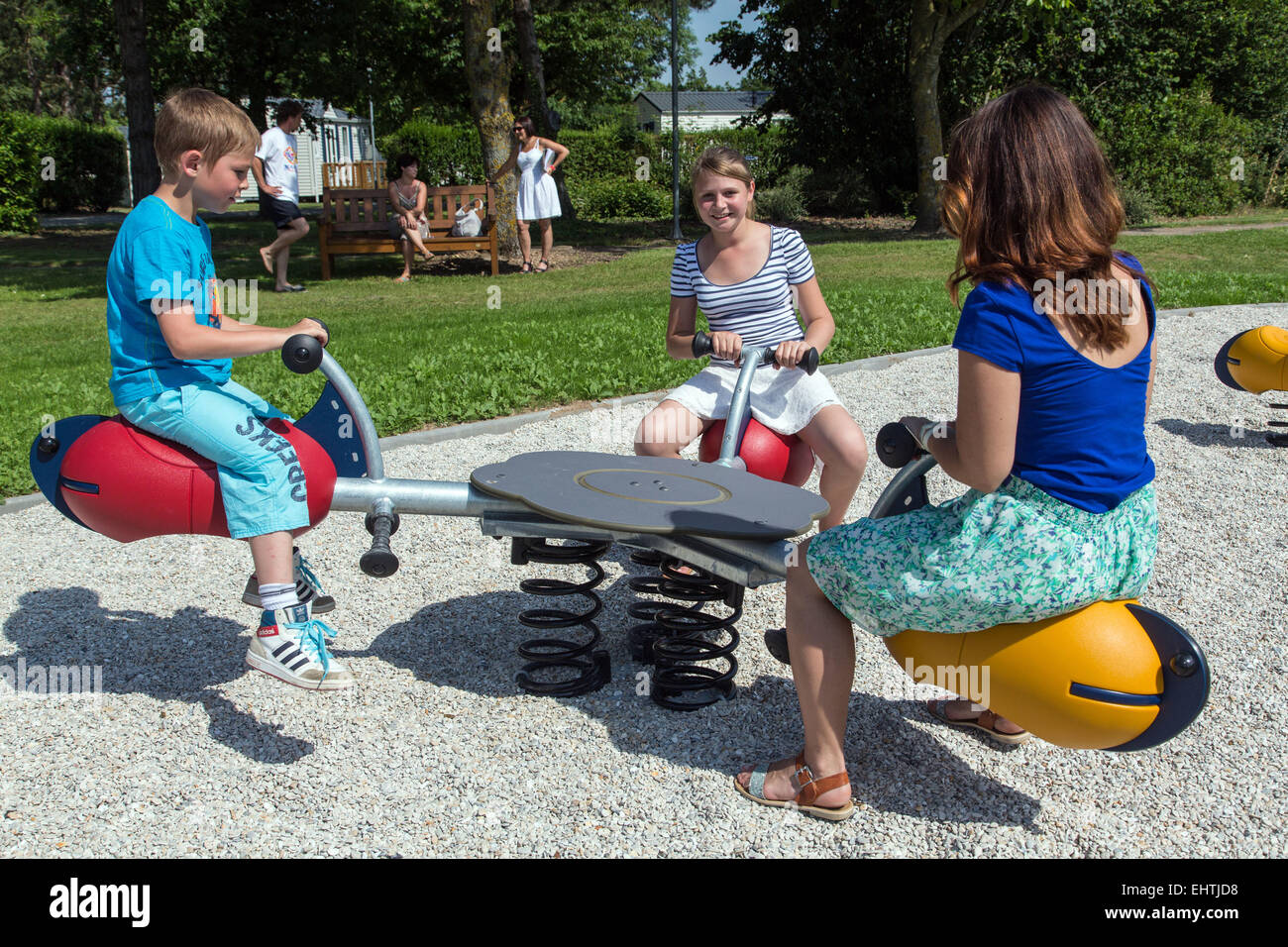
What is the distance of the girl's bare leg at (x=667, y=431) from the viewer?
144 inches

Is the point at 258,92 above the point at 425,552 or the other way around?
above

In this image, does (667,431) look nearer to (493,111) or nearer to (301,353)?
(301,353)

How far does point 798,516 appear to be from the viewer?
2740 mm

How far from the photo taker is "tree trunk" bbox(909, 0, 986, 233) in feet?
52.8

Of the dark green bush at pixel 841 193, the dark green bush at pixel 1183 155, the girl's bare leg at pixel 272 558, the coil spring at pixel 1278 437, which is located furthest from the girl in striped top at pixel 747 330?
the dark green bush at pixel 1183 155

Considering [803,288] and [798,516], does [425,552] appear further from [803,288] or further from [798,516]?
[798,516]

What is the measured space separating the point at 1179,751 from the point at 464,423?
426cm

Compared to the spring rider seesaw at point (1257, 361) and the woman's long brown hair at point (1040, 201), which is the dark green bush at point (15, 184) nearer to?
the spring rider seesaw at point (1257, 361)

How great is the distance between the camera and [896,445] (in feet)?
8.06

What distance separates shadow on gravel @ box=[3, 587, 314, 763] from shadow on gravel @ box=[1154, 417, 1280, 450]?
16.9 ft

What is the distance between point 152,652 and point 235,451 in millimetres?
1259

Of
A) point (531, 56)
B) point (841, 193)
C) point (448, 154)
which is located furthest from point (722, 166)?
point (448, 154)

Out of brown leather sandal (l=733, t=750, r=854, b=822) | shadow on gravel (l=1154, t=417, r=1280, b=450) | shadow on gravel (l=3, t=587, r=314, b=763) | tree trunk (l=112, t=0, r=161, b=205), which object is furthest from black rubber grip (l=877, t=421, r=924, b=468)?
tree trunk (l=112, t=0, r=161, b=205)

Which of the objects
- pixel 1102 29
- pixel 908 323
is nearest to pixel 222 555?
pixel 908 323
